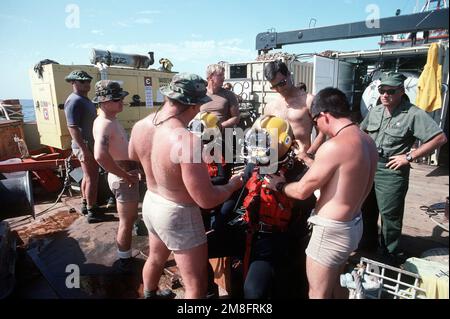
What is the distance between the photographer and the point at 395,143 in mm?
2926

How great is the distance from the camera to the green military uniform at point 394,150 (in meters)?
2.79

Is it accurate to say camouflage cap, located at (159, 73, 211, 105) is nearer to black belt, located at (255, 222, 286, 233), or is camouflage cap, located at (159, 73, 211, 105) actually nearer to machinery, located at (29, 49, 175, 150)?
black belt, located at (255, 222, 286, 233)

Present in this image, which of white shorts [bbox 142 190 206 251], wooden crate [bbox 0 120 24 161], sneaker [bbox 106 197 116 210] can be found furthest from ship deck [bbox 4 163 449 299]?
wooden crate [bbox 0 120 24 161]

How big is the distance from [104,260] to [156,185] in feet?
6.19

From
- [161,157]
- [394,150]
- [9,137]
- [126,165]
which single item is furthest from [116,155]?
[9,137]

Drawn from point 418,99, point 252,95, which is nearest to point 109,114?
point 418,99

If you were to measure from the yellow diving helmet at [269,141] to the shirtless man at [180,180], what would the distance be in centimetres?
26

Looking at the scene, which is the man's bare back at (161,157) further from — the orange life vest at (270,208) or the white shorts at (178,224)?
the orange life vest at (270,208)

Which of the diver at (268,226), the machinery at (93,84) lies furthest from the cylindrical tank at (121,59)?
the diver at (268,226)

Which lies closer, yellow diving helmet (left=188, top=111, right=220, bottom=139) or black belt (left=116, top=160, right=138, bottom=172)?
yellow diving helmet (left=188, top=111, right=220, bottom=139)

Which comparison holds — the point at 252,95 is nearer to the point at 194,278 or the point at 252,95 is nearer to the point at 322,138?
the point at 322,138

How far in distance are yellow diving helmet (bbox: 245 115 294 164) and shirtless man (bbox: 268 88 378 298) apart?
0.29m

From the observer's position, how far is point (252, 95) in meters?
10.6

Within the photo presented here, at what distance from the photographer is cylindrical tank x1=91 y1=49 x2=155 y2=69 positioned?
A: 6.15m
